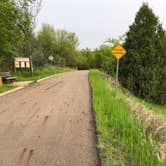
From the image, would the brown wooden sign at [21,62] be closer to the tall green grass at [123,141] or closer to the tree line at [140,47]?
the tree line at [140,47]

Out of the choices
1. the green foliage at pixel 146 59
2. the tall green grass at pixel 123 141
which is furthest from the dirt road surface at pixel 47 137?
the green foliage at pixel 146 59

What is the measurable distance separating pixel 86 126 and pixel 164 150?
2230 millimetres

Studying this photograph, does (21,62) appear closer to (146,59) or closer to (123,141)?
(146,59)

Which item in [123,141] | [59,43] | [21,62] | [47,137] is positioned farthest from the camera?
[59,43]

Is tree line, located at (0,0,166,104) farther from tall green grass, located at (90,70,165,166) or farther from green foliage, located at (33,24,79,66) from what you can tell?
green foliage, located at (33,24,79,66)

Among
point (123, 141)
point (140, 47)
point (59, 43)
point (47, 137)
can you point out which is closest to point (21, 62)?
point (140, 47)

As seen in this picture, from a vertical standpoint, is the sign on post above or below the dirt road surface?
above

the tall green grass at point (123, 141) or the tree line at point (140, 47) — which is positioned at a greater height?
the tree line at point (140, 47)

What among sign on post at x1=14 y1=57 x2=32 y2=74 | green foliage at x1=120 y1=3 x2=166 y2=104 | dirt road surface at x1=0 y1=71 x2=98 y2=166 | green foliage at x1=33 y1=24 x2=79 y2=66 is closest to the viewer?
dirt road surface at x1=0 y1=71 x2=98 y2=166

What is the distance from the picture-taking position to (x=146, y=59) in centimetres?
1400

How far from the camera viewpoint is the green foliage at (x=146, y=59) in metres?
13.8

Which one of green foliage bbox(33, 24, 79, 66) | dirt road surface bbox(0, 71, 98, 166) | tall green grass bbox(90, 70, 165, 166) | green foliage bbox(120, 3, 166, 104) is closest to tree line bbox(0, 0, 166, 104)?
green foliage bbox(120, 3, 166, 104)

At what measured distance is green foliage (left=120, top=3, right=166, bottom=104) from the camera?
1380 centimetres

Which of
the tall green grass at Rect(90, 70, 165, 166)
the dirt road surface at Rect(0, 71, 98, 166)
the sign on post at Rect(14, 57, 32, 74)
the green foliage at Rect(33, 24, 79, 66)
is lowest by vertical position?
the dirt road surface at Rect(0, 71, 98, 166)
